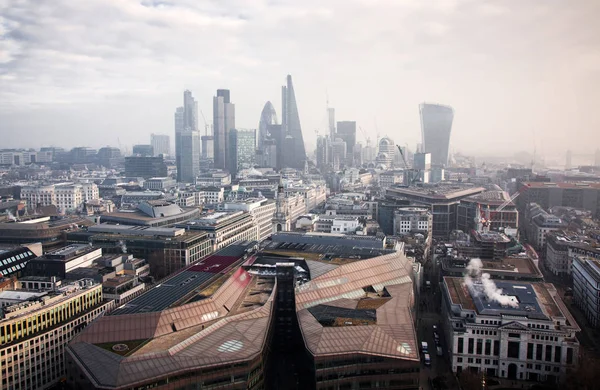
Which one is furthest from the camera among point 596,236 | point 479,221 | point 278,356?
point 479,221

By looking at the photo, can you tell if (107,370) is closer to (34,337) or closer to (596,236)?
(34,337)

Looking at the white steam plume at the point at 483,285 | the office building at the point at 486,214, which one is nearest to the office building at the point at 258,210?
the office building at the point at 486,214

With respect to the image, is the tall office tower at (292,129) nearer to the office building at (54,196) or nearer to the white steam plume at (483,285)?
the office building at (54,196)

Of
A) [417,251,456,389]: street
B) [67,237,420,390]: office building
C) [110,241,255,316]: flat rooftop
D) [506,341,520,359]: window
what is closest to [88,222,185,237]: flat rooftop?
[110,241,255,316]: flat rooftop

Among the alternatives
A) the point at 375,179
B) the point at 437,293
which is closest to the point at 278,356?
the point at 437,293

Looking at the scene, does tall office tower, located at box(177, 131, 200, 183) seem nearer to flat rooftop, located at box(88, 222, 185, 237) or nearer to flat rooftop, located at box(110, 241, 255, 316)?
flat rooftop, located at box(88, 222, 185, 237)
